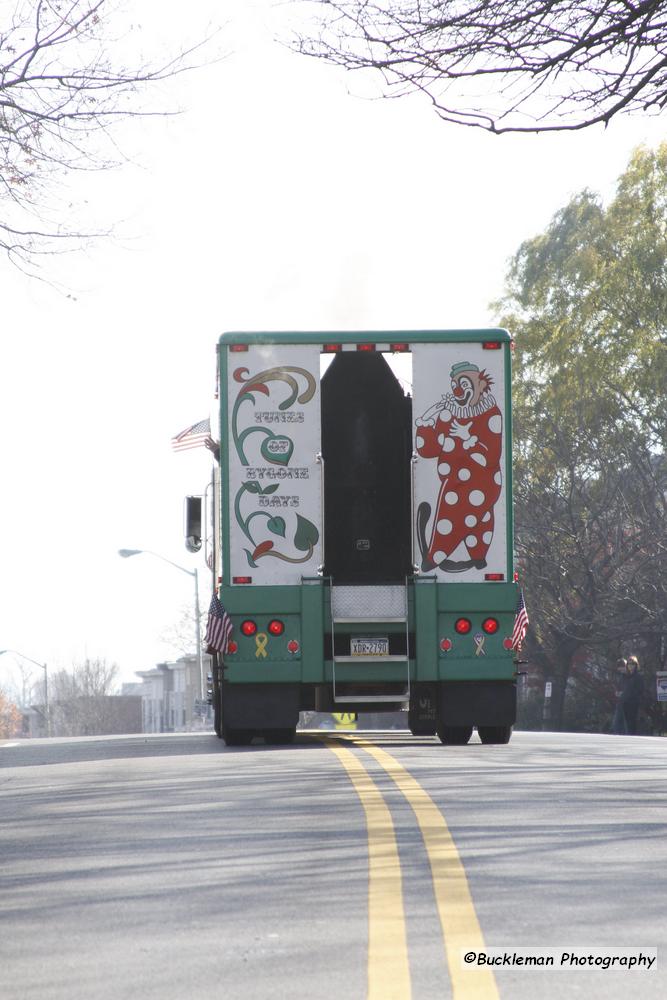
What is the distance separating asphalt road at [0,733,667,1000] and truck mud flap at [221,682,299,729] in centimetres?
289

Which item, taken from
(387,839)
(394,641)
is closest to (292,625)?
(394,641)

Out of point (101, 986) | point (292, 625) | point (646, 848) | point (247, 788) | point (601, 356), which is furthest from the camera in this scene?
point (601, 356)

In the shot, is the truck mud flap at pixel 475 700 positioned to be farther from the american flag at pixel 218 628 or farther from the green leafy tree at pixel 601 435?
the green leafy tree at pixel 601 435

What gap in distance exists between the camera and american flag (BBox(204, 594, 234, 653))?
53.3 feet

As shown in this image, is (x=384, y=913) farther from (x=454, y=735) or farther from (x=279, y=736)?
(x=454, y=735)

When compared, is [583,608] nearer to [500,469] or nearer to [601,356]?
[601,356]

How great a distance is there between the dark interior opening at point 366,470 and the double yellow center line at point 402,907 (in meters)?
6.26

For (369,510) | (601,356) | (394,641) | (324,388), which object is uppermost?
(601,356)

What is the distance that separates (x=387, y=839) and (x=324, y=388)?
904 cm

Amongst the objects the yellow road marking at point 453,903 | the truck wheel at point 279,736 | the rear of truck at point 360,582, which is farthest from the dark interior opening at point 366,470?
the yellow road marking at point 453,903

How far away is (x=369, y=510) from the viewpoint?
17422mm

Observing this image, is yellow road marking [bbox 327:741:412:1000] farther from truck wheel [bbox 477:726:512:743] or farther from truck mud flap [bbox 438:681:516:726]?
truck wheel [bbox 477:726:512:743]

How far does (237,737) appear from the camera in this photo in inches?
680

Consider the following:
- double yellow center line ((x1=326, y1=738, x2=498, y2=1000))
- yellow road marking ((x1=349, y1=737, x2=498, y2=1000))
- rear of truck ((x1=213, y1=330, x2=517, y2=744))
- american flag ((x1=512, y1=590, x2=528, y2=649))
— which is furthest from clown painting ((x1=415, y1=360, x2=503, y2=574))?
double yellow center line ((x1=326, y1=738, x2=498, y2=1000))
